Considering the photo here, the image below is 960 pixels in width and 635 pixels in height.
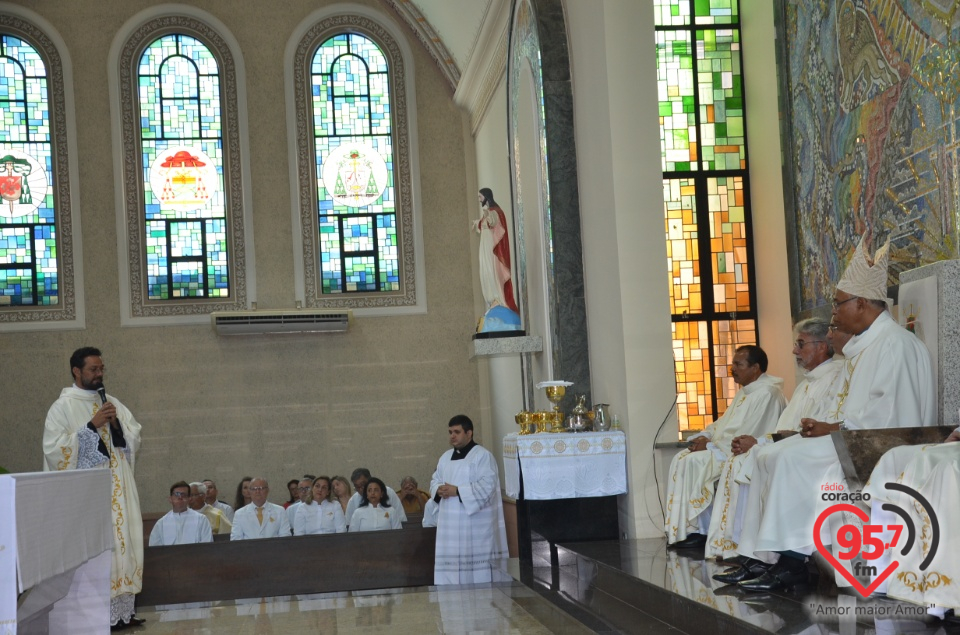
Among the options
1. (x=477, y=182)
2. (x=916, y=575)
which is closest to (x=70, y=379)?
(x=477, y=182)

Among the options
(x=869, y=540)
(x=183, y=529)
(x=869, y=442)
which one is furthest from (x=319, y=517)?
(x=869, y=540)

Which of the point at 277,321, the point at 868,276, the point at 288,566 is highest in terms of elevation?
the point at 277,321

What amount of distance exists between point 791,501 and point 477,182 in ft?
33.2

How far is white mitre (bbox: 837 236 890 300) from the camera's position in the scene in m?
5.02

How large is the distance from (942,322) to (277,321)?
9.78m

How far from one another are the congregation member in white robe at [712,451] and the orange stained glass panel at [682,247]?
8.11 feet

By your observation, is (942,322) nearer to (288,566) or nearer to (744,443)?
(744,443)

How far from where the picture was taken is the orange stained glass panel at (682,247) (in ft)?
31.0

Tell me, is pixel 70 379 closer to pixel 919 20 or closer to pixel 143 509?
pixel 143 509

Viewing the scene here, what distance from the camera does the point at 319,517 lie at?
10523 millimetres

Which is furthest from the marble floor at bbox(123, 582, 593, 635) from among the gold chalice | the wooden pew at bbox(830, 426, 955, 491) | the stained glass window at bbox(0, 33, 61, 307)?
the stained glass window at bbox(0, 33, 61, 307)

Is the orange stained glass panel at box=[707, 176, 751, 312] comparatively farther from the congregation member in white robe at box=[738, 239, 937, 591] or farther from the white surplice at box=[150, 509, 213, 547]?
the white surplice at box=[150, 509, 213, 547]

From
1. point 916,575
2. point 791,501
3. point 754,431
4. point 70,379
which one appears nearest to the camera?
point 916,575

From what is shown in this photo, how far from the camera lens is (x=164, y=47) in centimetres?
1436
